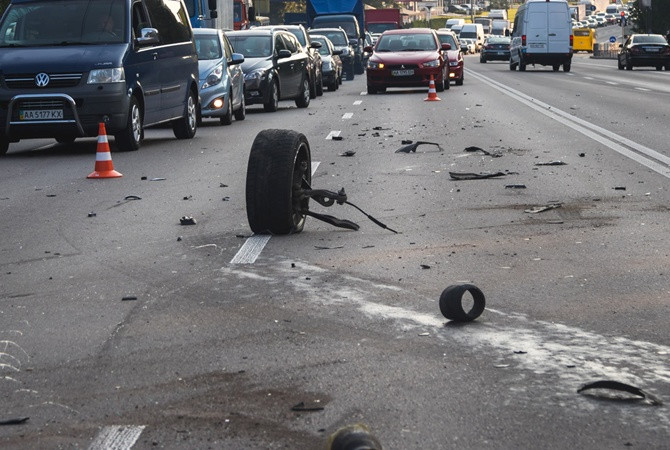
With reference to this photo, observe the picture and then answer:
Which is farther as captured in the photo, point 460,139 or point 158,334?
point 460,139

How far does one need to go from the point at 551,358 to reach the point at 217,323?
1659mm

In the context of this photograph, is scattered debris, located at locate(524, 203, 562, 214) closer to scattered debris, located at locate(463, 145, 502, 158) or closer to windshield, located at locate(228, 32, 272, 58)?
scattered debris, located at locate(463, 145, 502, 158)

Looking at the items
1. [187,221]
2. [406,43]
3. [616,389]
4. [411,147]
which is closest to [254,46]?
[406,43]

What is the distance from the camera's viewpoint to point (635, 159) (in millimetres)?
15656

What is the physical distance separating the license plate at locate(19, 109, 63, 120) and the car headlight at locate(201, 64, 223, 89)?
5.46 metres

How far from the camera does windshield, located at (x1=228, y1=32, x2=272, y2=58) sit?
90.8 ft

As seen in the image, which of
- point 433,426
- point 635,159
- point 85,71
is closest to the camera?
point 433,426

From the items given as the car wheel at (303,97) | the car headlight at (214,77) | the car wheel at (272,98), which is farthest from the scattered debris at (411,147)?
the car wheel at (303,97)

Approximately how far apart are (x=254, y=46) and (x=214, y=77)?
16.3ft

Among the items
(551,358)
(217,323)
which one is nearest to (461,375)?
(551,358)

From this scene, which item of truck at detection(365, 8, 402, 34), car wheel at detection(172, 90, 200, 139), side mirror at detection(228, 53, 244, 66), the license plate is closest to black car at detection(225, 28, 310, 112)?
side mirror at detection(228, 53, 244, 66)

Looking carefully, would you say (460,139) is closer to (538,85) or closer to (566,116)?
(566,116)

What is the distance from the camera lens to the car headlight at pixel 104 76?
17.7 m

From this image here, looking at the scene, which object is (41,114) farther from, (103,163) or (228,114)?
(228,114)
